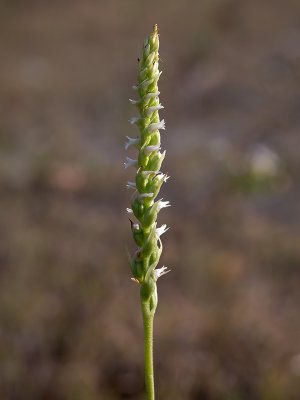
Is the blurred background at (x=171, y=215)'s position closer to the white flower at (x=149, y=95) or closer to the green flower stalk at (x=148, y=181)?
the green flower stalk at (x=148, y=181)

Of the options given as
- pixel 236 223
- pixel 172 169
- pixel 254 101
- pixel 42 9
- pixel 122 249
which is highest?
pixel 42 9

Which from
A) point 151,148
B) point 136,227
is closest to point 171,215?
point 136,227

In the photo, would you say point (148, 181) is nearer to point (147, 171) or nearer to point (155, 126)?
point (147, 171)

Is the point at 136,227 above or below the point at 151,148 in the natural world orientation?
below

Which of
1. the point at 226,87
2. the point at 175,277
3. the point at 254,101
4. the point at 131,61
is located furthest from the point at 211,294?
the point at 131,61

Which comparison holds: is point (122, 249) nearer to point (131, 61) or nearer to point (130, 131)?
point (130, 131)

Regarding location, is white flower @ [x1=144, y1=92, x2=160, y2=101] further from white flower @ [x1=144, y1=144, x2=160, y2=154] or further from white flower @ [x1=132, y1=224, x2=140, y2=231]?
white flower @ [x1=132, y1=224, x2=140, y2=231]
